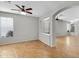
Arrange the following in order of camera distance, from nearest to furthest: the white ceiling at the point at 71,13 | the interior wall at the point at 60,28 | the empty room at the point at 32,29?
1. the empty room at the point at 32,29
2. the white ceiling at the point at 71,13
3. the interior wall at the point at 60,28

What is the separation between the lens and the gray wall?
7.76 meters

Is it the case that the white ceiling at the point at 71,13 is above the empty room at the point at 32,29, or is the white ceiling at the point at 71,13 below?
above

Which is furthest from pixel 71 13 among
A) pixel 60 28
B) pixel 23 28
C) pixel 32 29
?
pixel 60 28

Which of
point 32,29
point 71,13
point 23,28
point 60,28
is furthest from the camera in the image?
point 60,28

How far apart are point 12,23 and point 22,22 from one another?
103cm

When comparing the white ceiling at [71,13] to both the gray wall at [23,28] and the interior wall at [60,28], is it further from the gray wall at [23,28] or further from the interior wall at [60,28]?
the interior wall at [60,28]

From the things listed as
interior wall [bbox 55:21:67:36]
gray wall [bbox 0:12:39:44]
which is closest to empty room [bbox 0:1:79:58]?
gray wall [bbox 0:12:39:44]

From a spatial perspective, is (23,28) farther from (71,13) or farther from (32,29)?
(71,13)

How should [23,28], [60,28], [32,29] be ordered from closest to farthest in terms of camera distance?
[23,28]
[32,29]
[60,28]

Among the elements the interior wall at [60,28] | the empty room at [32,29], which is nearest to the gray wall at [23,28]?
the empty room at [32,29]

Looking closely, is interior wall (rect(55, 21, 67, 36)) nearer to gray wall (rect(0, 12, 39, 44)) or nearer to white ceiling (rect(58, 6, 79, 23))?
white ceiling (rect(58, 6, 79, 23))

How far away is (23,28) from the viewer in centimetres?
862

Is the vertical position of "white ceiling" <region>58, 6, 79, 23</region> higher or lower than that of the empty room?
higher

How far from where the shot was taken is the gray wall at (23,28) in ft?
25.5
